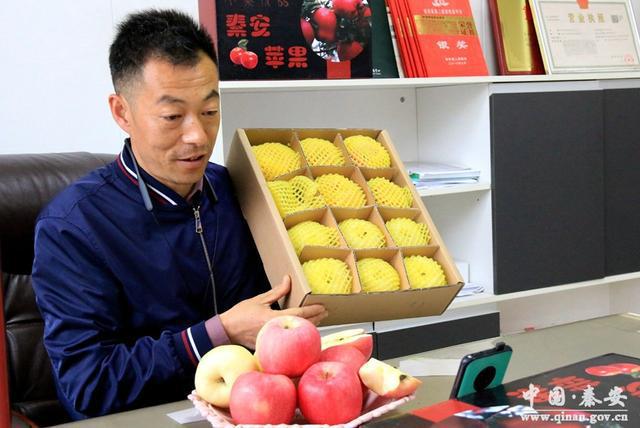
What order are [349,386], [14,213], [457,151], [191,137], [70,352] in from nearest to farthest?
[349,386] → [70,352] → [191,137] → [14,213] → [457,151]

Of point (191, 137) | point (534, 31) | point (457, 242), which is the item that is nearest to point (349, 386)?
point (191, 137)

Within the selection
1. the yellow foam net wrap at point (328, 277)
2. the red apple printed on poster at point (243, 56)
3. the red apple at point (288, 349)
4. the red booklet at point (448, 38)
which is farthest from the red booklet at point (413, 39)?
the red apple at point (288, 349)

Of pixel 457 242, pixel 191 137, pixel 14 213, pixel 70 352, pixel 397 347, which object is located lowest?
pixel 397 347

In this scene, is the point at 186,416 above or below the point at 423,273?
below

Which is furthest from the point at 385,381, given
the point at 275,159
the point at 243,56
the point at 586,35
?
the point at 586,35

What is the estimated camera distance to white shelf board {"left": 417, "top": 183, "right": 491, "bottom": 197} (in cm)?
267

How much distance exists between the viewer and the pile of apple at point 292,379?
0.90 m

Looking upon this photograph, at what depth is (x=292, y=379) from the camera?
950 millimetres

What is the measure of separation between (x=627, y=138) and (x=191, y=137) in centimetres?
218

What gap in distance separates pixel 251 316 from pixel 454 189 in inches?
60.6

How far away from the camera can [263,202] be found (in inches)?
54.1

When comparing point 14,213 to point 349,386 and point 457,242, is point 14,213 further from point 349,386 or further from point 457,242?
point 457,242

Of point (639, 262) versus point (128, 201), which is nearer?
point (128, 201)

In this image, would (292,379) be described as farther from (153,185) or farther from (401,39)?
(401,39)
